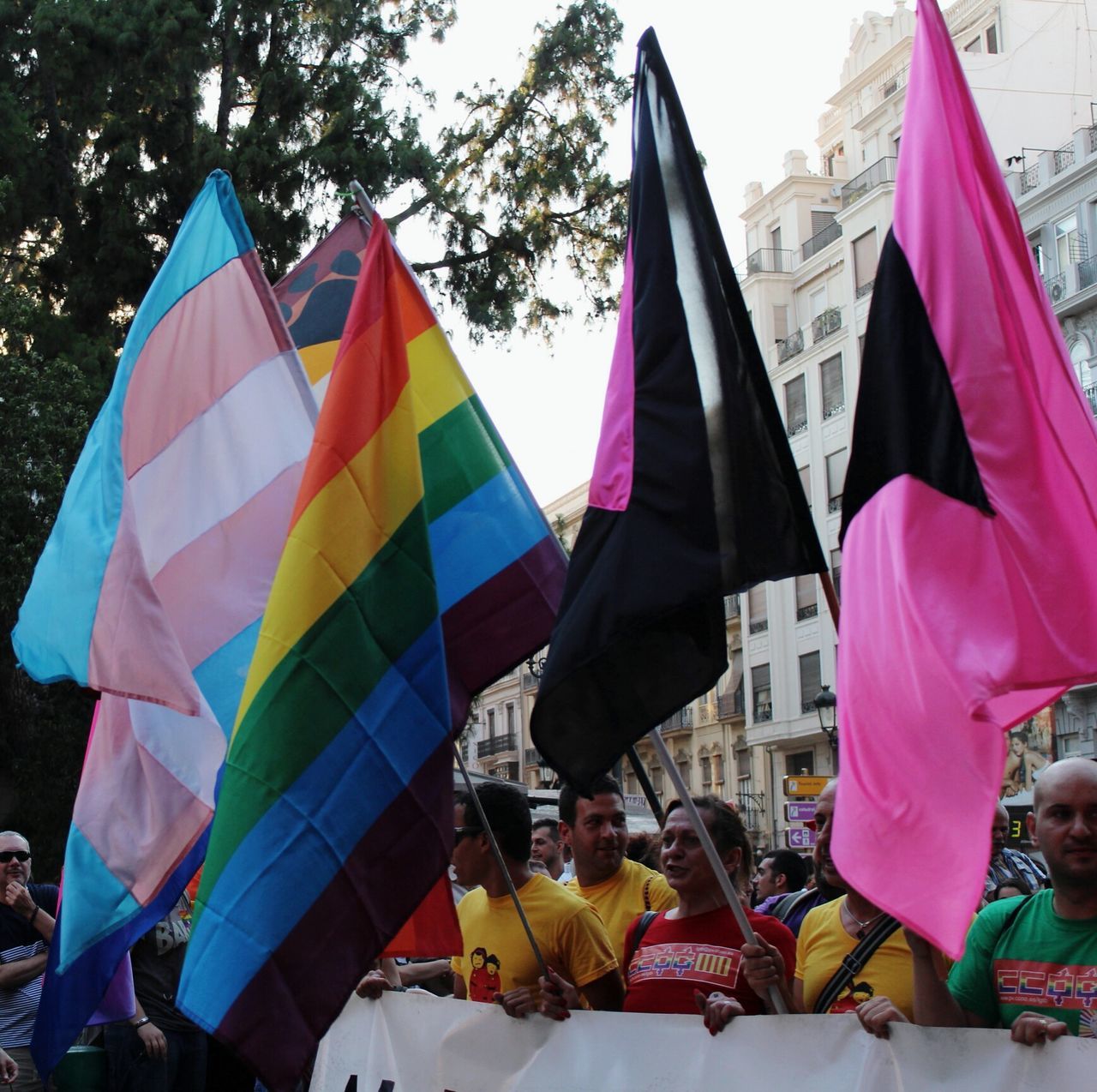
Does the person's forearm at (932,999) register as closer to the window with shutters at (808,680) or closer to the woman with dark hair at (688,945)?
the woman with dark hair at (688,945)

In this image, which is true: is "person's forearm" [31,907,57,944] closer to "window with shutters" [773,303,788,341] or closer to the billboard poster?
the billboard poster

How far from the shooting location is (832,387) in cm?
4656

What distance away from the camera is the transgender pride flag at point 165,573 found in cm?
546

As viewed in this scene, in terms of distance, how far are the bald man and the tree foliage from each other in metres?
12.6

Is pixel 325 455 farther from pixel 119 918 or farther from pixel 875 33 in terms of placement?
pixel 875 33

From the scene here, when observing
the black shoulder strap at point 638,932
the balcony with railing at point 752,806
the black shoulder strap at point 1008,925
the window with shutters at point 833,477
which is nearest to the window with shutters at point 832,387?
the window with shutters at point 833,477

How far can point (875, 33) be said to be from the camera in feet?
160

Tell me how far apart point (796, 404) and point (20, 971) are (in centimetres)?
4310

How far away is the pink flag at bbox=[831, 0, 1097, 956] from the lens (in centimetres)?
353

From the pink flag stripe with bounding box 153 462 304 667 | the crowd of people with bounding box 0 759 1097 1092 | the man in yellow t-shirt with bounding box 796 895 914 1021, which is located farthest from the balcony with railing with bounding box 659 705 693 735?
the man in yellow t-shirt with bounding box 796 895 914 1021

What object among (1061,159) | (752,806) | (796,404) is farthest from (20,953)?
(752,806)

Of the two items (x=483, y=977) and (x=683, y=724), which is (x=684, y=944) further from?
(x=683, y=724)

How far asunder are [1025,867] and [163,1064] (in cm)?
412

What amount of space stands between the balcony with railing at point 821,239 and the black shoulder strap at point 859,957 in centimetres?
4503
